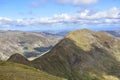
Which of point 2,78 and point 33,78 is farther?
point 33,78

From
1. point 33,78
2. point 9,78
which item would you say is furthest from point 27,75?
point 9,78

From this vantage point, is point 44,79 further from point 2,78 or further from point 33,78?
point 2,78

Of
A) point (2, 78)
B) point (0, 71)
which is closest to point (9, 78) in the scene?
point (2, 78)

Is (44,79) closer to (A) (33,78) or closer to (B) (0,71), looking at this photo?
(A) (33,78)

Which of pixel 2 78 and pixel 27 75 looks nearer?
pixel 2 78

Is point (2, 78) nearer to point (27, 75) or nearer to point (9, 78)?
point (9, 78)

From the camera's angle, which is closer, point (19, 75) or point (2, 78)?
point (2, 78)
